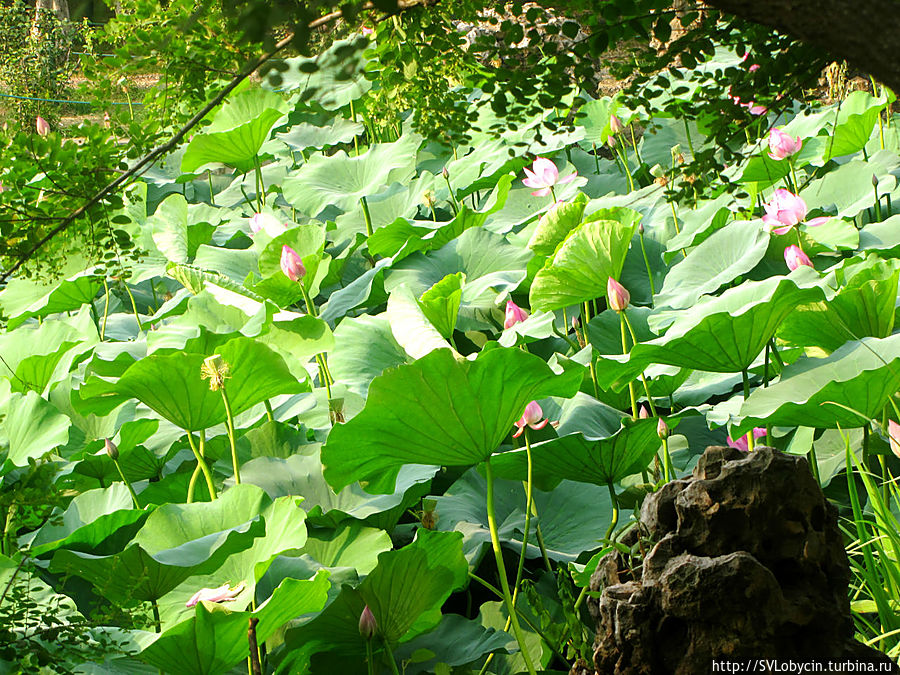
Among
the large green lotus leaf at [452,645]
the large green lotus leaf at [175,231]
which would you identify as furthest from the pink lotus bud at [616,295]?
the large green lotus leaf at [175,231]

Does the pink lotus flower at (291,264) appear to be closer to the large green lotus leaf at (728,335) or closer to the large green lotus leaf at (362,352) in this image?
the large green lotus leaf at (362,352)

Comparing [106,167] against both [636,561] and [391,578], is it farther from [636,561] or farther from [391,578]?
[636,561]

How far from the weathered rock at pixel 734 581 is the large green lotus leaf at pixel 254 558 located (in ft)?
1.83

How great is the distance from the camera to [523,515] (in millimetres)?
Result: 1837

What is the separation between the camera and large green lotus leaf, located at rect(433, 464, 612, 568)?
1757mm

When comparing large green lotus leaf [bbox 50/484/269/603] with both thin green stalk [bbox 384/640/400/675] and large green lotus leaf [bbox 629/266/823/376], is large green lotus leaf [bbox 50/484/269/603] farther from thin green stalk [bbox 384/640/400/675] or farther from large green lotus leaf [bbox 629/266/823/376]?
large green lotus leaf [bbox 629/266/823/376]

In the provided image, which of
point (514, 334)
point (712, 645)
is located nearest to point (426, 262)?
point (514, 334)

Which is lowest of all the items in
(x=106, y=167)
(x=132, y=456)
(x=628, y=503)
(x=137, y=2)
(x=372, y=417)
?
(x=628, y=503)

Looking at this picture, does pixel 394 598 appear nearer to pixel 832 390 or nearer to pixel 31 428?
pixel 832 390

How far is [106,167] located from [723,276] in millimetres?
1563

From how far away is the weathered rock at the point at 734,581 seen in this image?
1.02 metres

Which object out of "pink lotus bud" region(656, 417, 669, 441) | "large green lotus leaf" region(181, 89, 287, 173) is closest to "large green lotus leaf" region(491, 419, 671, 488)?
"pink lotus bud" region(656, 417, 669, 441)

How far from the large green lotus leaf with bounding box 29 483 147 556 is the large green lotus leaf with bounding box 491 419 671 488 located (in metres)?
0.71

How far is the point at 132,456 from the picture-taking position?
2121 mm
